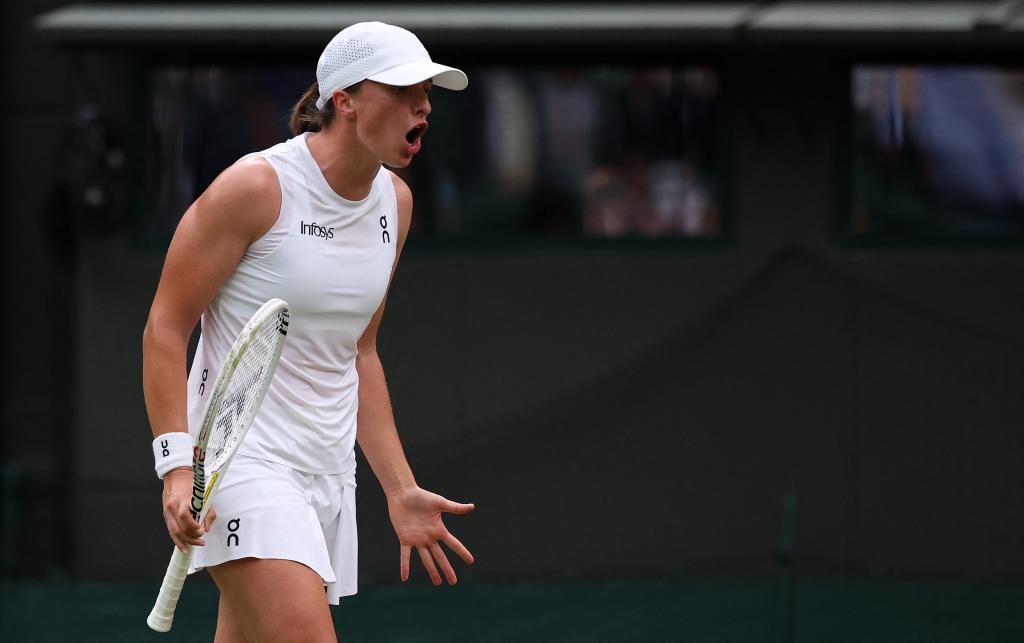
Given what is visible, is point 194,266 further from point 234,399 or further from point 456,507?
point 456,507

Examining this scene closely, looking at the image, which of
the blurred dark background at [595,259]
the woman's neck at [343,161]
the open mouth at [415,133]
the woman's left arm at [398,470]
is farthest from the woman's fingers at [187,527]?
the blurred dark background at [595,259]

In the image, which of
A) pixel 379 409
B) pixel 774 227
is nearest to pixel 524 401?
pixel 774 227

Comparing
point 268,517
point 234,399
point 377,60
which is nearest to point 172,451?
point 234,399

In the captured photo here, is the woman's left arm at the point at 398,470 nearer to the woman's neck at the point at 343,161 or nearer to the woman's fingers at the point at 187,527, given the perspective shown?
the woman's neck at the point at 343,161

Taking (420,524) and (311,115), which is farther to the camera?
(420,524)

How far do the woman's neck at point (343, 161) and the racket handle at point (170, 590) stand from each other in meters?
0.91

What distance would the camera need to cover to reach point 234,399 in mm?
3430

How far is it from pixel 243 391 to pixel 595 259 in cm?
492

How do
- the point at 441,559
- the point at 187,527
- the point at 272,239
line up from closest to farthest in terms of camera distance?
1. the point at 187,527
2. the point at 272,239
3. the point at 441,559

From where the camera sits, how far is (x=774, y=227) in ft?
26.9

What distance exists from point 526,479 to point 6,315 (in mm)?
2952

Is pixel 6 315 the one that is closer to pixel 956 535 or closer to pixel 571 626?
pixel 571 626

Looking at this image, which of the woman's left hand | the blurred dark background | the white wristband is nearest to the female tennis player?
the white wristband

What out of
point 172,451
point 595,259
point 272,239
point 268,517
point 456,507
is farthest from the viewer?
point 595,259
